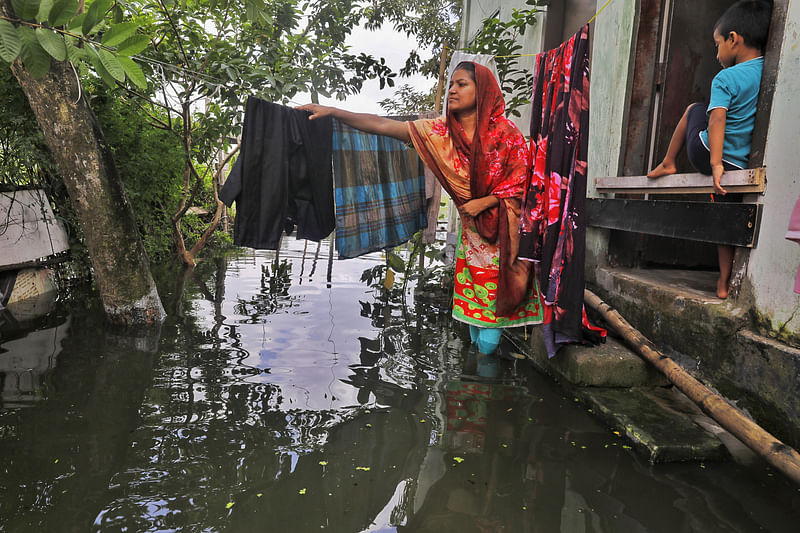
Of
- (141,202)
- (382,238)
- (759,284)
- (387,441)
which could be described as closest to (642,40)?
(759,284)

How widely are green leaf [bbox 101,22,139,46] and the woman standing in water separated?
176 centimetres

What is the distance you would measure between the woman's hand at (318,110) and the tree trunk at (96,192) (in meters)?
1.60

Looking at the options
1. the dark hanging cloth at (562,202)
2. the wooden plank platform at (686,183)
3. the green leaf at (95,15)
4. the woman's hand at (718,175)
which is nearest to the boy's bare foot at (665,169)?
the wooden plank platform at (686,183)

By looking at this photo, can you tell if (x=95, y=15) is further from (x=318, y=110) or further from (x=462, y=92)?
(x=462, y=92)

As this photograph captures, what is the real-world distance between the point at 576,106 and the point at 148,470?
2.98 metres

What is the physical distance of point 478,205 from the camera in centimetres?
346

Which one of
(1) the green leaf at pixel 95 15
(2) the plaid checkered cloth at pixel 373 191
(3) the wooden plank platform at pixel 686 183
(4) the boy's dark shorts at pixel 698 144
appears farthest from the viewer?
(2) the plaid checkered cloth at pixel 373 191

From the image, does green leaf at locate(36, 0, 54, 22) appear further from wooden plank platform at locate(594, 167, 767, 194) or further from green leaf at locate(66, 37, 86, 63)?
wooden plank platform at locate(594, 167, 767, 194)

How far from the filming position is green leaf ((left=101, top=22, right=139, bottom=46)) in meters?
1.62

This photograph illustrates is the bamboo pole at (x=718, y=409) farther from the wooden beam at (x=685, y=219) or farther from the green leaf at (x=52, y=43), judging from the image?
the green leaf at (x=52, y=43)

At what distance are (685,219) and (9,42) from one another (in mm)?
3339

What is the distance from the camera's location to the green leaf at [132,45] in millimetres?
1650

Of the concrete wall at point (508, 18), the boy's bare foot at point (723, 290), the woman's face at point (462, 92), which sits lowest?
the boy's bare foot at point (723, 290)

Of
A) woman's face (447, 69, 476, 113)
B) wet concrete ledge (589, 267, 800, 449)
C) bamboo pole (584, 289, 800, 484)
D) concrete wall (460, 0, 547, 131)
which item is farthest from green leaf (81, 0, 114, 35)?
concrete wall (460, 0, 547, 131)
